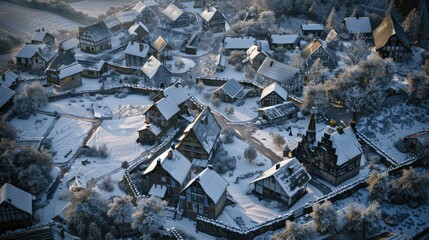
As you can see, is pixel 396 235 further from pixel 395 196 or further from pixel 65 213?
pixel 65 213

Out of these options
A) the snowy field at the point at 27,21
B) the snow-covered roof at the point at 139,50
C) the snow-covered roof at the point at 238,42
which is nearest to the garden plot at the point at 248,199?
the snow-covered roof at the point at 139,50

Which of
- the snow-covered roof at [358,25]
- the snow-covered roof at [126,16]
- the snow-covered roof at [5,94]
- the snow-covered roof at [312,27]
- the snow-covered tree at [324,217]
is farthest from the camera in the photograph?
the snow-covered roof at [126,16]

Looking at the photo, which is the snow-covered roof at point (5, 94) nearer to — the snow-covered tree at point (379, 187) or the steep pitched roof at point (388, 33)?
the snow-covered tree at point (379, 187)

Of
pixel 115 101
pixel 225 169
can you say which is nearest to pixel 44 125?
pixel 115 101

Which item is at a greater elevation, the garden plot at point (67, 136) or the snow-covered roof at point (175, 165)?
the snow-covered roof at point (175, 165)

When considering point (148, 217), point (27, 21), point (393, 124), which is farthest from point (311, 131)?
point (27, 21)

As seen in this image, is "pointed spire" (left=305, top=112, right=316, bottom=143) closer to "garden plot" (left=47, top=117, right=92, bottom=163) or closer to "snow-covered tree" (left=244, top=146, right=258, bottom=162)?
"snow-covered tree" (left=244, top=146, right=258, bottom=162)

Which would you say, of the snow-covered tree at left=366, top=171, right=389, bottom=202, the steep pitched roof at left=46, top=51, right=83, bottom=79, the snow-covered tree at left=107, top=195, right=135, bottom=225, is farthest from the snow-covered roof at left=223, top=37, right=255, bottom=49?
the snow-covered tree at left=107, top=195, right=135, bottom=225
